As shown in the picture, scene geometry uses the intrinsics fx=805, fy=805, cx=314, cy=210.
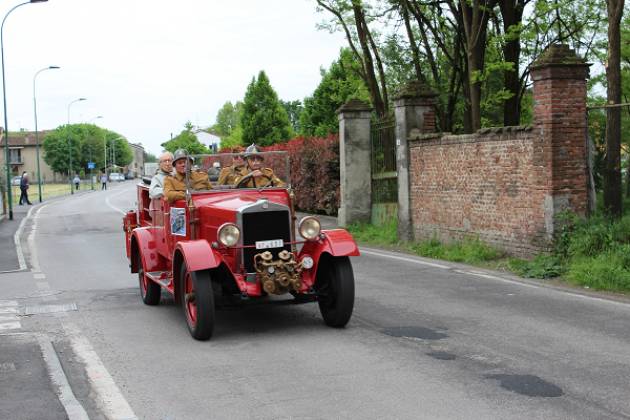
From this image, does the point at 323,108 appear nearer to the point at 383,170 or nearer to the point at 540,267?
the point at 383,170

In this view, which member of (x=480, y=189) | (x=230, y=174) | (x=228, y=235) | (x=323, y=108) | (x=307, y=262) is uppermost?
(x=323, y=108)

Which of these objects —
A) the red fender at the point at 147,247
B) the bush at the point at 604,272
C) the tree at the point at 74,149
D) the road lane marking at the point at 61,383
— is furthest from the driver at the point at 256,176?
the tree at the point at 74,149

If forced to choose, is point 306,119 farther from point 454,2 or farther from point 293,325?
point 293,325

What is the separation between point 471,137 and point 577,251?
368 cm

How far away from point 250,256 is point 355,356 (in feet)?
5.83

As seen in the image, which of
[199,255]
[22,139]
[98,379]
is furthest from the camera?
[22,139]

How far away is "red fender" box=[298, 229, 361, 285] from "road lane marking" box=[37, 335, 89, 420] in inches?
103

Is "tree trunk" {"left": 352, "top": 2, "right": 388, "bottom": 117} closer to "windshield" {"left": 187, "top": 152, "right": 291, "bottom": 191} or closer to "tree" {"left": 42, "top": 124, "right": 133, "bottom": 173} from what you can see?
"windshield" {"left": 187, "top": 152, "right": 291, "bottom": 191}

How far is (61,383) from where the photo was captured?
21.3 ft

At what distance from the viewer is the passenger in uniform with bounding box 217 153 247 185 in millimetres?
9461

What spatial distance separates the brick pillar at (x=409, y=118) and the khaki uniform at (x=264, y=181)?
28.1 ft

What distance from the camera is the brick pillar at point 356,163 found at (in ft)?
69.4

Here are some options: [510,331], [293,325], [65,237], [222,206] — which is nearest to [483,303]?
[510,331]

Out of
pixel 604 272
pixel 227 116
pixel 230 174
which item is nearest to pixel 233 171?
pixel 230 174
